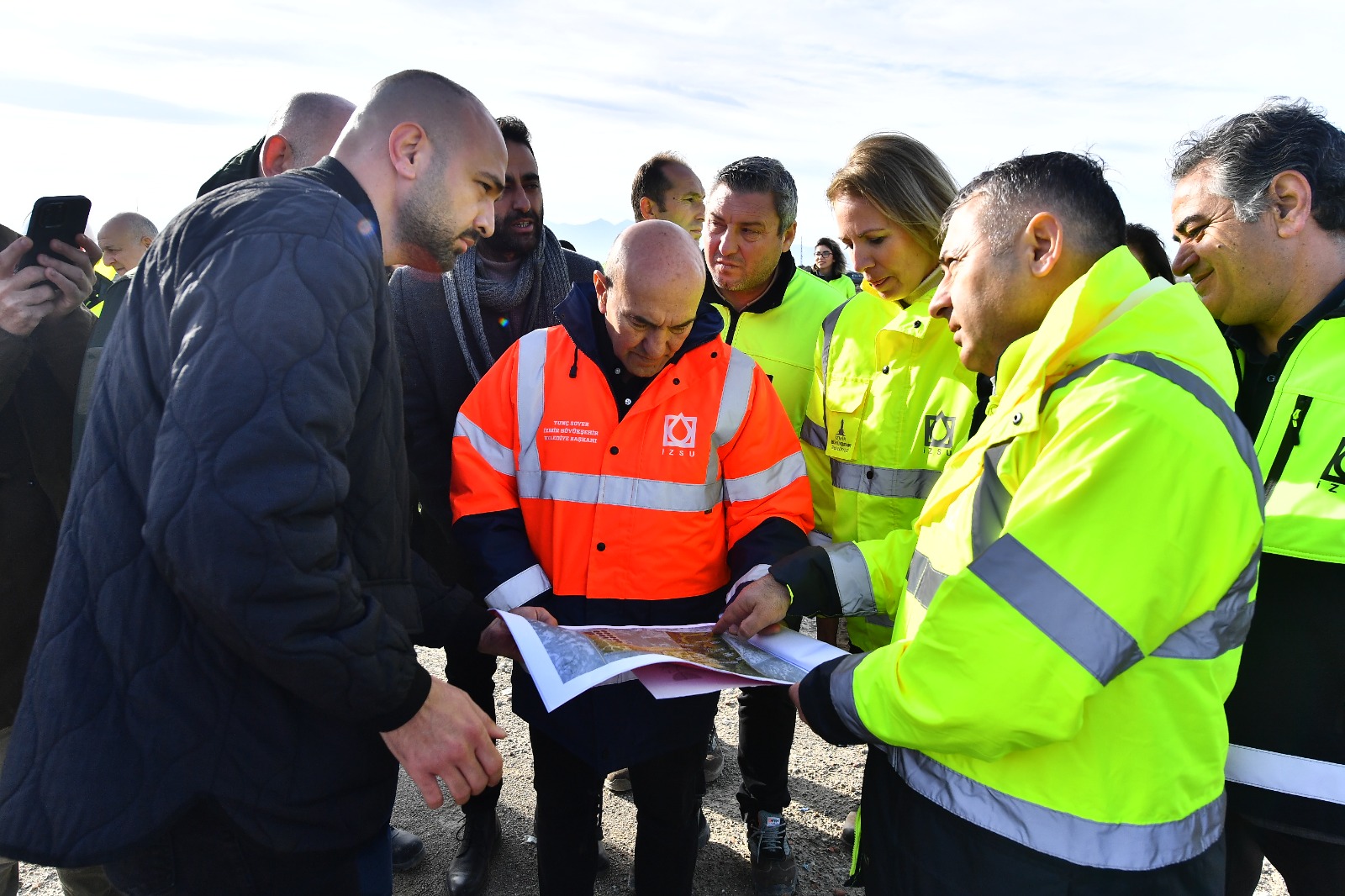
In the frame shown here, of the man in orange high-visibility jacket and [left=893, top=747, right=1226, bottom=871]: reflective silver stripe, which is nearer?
[left=893, top=747, right=1226, bottom=871]: reflective silver stripe

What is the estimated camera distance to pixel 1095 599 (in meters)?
1.28

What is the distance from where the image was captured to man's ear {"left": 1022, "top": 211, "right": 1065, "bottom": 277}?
164cm

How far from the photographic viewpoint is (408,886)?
3.19 meters

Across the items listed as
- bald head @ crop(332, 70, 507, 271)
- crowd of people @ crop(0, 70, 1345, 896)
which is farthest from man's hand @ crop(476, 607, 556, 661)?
bald head @ crop(332, 70, 507, 271)

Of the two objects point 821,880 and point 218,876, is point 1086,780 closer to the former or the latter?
point 218,876

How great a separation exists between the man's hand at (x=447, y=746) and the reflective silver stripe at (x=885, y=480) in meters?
1.57

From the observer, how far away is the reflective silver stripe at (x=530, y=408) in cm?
244

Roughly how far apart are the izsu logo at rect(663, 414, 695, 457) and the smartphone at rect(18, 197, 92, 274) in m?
2.02

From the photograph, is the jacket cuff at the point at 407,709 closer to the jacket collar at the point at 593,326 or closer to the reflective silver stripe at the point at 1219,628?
the jacket collar at the point at 593,326

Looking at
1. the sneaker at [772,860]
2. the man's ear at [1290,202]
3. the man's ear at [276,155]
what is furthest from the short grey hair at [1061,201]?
the sneaker at [772,860]

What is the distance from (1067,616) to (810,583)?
992mm

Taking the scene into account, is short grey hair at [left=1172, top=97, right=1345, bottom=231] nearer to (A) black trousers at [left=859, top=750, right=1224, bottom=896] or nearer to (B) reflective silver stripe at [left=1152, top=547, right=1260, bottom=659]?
(B) reflective silver stripe at [left=1152, top=547, right=1260, bottom=659]

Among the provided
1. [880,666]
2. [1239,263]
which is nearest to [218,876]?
[880,666]

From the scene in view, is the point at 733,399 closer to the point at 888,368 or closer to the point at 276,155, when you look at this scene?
the point at 888,368
